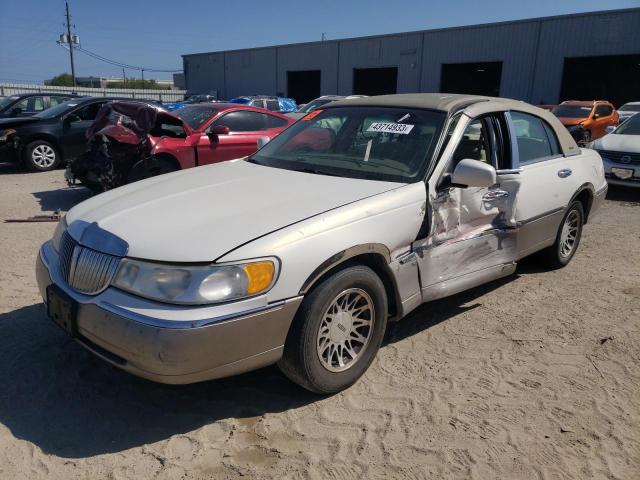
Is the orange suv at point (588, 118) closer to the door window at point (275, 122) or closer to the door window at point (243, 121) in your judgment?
the door window at point (275, 122)

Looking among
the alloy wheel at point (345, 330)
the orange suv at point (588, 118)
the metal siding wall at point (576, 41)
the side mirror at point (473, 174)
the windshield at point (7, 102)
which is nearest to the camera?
the alloy wheel at point (345, 330)

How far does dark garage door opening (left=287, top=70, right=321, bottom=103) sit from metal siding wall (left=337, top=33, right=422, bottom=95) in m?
4.32

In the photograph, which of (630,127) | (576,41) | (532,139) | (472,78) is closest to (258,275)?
(532,139)

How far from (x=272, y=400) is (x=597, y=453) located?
1.71m

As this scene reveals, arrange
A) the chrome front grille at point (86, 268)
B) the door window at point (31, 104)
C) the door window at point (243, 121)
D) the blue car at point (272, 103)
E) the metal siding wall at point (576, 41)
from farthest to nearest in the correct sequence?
the metal siding wall at point (576, 41)
the blue car at point (272, 103)
the door window at point (31, 104)
the door window at point (243, 121)
the chrome front grille at point (86, 268)

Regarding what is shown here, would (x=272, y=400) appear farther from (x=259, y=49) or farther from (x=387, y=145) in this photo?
(x=259, y=49)

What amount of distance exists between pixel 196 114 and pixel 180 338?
7.18 metres

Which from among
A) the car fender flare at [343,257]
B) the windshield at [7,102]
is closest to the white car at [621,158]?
the car fender flare at [343,257]

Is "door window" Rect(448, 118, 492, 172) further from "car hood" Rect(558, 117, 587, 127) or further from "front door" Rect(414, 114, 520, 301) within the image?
"car hood" Rect(558, 117, 587, 127)

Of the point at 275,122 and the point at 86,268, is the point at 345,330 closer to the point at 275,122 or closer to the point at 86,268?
the point at 86,268

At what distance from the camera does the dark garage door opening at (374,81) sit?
38.6m

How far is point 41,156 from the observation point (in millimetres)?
10562

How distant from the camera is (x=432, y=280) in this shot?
3480 mm

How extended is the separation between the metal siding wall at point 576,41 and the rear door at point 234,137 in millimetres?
24195
